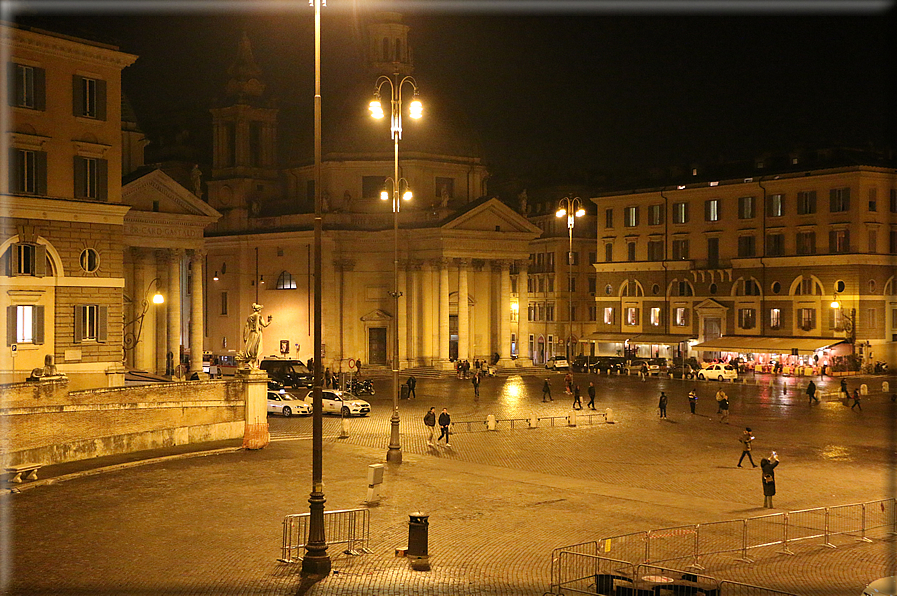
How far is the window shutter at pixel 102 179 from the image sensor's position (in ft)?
121

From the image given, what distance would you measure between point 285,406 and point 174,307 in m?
13.3

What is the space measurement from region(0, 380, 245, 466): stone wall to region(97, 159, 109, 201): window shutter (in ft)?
28.2

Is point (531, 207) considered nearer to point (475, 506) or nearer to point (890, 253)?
point (890, 253)

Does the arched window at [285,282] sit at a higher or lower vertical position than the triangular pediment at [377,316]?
higher

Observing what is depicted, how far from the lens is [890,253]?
214 feet

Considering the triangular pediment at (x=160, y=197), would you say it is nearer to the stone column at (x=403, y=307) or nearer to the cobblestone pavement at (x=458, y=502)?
the cobblestone pavement at (x=458, y=502)

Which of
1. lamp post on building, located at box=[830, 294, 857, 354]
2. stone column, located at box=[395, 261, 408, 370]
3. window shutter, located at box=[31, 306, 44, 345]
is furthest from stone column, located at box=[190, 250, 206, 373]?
lamp post on building, located at box=[830, 294, 857, 354]

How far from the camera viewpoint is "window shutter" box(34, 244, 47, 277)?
3475cm

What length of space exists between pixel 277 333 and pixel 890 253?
42.6 meters

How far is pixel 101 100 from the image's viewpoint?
3684cm

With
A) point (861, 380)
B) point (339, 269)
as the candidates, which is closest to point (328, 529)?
point (861, 380)

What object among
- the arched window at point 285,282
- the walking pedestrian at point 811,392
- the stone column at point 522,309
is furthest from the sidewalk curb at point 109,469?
the arched window at point 285,282

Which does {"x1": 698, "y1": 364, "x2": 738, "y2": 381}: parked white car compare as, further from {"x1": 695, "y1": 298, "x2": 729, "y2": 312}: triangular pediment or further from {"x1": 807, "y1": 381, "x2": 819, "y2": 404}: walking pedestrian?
{"x1": 807, "y1": 381, "x2": 819, "y2": 404}: walking pedestrian

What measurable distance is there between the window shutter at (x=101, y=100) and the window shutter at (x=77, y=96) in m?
0.76
